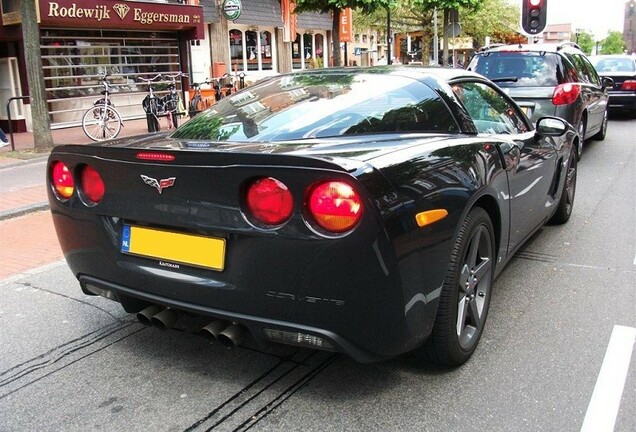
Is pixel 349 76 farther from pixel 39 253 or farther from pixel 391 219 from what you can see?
pixel 39 253

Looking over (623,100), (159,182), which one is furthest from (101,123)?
(623,100)

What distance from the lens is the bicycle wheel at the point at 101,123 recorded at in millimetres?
13305

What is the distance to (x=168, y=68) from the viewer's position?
20109mm

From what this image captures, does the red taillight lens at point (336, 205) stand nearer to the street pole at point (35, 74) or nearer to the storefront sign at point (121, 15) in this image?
the street pole at point (35, 74)

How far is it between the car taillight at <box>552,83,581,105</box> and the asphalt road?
4675mm

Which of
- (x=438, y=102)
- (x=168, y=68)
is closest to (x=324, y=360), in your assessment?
(x=438, y=102)

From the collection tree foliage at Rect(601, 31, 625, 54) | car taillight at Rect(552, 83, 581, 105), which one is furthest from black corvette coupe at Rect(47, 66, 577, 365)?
tree foliage at Rect(601, 31, 625, 54)

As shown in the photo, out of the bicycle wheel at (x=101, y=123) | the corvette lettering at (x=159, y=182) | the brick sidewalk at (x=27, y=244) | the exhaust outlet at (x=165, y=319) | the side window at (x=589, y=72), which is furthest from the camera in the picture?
the bicycle wheel at (x=101, y=123)

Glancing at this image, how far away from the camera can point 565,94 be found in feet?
27.9

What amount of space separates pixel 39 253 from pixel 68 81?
13.2 metres

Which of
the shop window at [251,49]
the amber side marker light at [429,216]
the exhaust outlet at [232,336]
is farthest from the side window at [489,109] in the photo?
the shop window at [251,49]

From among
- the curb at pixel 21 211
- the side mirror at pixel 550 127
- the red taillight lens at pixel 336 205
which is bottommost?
the curb at pixel 21 211

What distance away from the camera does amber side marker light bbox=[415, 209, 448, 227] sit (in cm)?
264

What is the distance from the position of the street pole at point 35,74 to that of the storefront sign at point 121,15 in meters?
3.82
